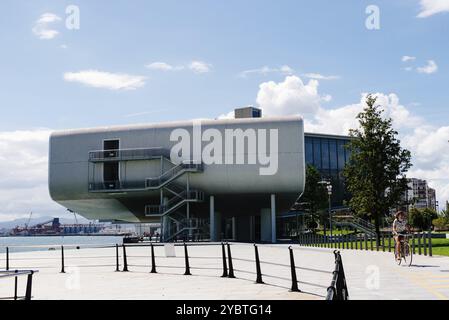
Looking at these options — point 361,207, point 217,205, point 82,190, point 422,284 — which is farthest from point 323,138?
point 422,284

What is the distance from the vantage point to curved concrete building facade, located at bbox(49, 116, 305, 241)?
61.9 metres

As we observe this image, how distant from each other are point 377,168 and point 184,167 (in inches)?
1105

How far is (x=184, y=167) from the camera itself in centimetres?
6331

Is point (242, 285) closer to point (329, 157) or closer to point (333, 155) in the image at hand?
point (329, 157)

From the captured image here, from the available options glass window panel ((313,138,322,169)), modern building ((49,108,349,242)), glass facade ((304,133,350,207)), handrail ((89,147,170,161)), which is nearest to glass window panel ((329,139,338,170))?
glass facade ((304,133,350,207))

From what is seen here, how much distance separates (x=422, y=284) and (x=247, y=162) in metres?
48.3

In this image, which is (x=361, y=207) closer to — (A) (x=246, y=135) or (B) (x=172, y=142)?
(A) (x=246, y=135)

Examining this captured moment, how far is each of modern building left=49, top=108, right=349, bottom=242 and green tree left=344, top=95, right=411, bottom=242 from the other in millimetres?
21580

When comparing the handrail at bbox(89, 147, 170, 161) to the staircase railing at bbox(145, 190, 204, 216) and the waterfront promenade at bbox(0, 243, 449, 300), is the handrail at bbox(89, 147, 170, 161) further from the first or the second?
the waterfront promenade at bbox(0, 243, 449, 300)

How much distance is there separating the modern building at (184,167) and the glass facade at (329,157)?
25.0 metres

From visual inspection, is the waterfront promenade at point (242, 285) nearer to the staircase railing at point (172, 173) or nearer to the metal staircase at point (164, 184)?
the staircase railing at point (172, 173)

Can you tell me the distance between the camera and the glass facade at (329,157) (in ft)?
318

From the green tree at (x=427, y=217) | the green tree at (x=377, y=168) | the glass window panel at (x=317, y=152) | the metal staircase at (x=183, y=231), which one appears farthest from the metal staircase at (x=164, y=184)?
the green tree at (x=427, y=217)
